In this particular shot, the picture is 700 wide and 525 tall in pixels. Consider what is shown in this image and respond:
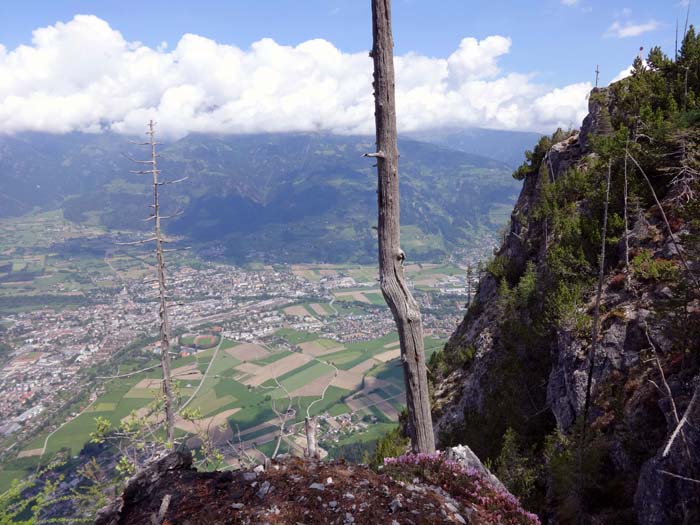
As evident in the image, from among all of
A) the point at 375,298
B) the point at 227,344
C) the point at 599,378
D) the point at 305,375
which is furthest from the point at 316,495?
the point at 375,298

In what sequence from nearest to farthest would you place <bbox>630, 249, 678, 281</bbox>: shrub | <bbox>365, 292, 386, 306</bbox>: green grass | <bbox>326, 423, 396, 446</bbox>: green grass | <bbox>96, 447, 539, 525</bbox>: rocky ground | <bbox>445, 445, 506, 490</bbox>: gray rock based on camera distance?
<bbox>96, 447, 539, 525</bbox>: rocky ground
<bbox>445, 445, 506, 490</bbox>: gray rock
<bbox>630, 249, 678, 281</bbox>: shrub
<bbox>326, 423, 396, 446</bbox>: green grass
<bbox>365, 292, 386, 306</bbox>: green grass

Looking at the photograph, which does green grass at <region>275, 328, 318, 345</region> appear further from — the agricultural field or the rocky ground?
the rocky ground

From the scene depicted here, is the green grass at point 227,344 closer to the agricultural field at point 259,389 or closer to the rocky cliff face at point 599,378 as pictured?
the agricultural field at point 259,389

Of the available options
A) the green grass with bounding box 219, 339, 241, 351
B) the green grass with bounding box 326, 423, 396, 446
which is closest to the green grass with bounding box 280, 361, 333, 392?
the green grass with bounding box 326, 423, 396, 446

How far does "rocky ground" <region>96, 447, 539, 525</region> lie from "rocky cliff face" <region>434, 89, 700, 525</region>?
1.89 meters

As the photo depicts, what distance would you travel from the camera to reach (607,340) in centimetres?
887

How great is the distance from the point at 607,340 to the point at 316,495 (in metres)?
7.71

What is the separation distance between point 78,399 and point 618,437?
67.2 meters

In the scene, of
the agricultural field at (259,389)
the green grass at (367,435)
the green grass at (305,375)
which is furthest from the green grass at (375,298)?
the green grass at (367,435)

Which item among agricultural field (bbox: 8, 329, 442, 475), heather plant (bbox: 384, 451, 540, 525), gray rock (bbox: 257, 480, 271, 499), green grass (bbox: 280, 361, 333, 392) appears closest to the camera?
gray rock (bbox: 257, 480, 271, 499)

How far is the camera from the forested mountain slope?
19.5 ft

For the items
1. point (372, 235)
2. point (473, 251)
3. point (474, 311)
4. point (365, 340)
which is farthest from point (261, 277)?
point (474, 311)

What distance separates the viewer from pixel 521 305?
607 inches

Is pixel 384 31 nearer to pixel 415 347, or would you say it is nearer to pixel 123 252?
pixel 415 347
